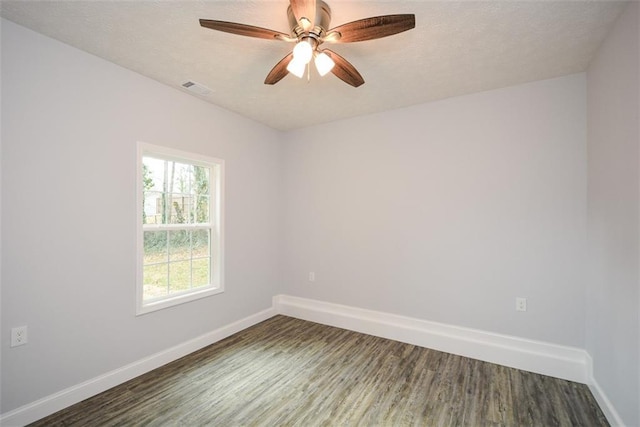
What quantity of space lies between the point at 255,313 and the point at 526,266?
10.3 ft

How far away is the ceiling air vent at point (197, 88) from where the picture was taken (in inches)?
108

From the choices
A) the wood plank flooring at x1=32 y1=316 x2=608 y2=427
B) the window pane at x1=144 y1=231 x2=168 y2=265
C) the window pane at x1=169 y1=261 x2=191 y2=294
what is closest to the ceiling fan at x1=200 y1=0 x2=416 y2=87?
the window pane at x1=144 y1=231 x2=168 y2=265

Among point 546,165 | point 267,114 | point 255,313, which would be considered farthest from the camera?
point 255,313

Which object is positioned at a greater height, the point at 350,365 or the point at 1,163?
the point at 1,163

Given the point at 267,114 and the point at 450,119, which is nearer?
the point at 450,119

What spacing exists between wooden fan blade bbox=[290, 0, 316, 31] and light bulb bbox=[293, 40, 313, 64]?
10 cm

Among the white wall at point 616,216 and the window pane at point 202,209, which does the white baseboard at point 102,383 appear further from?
the white wall at point 616,216

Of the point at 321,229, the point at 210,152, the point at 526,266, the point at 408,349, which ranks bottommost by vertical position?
the point at 408,349

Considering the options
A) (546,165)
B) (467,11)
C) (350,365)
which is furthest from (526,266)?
(467,11)

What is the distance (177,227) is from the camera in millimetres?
2961

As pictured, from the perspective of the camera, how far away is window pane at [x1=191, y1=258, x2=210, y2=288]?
3.16m

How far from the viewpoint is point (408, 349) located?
121 inches

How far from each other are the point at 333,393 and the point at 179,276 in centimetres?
192

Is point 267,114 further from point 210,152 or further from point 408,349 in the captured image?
point 408,349
